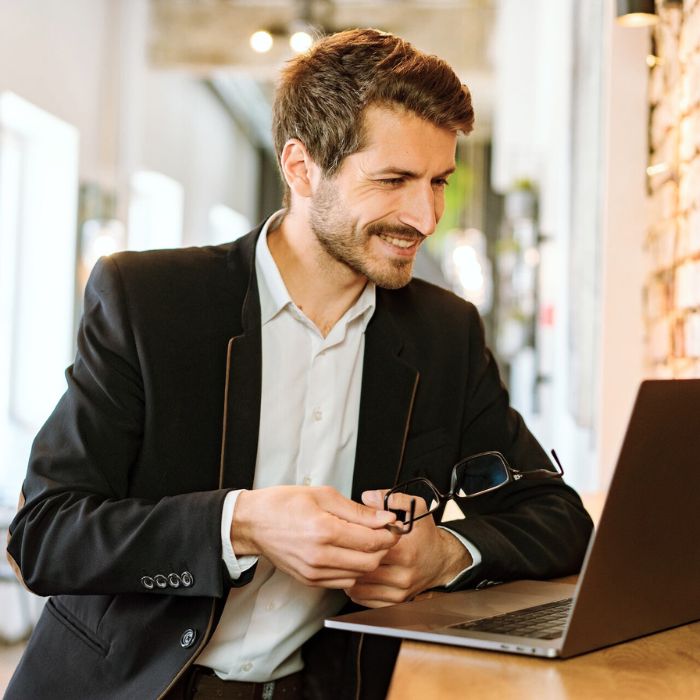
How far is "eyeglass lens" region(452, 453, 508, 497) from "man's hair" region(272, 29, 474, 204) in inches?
21.5

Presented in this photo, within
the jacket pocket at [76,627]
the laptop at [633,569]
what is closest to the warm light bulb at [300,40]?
the jacket pocket at [76,627]

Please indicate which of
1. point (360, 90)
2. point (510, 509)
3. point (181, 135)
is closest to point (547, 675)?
point (510, 509)

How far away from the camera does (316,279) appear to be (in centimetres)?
176

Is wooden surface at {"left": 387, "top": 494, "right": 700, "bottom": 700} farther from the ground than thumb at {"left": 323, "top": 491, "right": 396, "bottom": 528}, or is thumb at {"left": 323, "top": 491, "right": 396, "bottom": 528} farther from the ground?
thumb at {"left": 323, "top": 491, "right": 396, "bottom": 528}

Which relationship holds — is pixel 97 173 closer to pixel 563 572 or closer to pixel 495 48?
pixel 495 48

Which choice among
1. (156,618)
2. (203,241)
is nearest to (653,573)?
(156,618)

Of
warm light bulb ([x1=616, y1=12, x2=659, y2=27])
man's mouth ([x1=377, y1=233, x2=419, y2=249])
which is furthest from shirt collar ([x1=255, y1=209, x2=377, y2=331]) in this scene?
warm light bulb ([x1=616, y1=12, x2=659, y2=27])

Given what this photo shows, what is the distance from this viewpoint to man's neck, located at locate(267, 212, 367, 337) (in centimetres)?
175

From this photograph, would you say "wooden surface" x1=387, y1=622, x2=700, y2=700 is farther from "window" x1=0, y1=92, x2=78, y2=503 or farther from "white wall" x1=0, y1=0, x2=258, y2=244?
"window" x1=0, y1=92, x2=78, y2=503

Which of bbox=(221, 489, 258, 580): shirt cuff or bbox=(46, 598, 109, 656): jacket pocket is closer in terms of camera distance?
bbox=(221, 489, 258, 580): shirt cuff

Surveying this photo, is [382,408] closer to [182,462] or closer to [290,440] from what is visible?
[290,440]

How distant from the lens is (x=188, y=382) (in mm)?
1559

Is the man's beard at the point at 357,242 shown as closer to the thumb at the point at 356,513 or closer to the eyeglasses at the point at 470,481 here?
the eyeglasses at the point at 470,481

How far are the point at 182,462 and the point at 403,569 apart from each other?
403 millimetres
